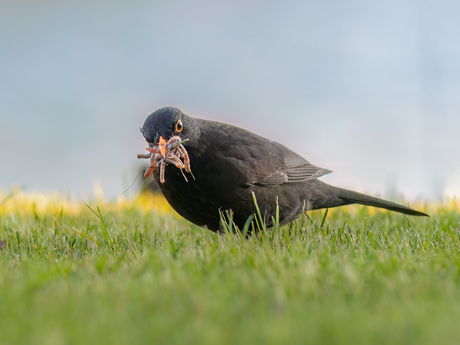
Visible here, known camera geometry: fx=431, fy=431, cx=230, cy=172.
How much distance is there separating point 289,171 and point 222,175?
85cm

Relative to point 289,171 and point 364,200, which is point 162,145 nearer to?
point 289,171

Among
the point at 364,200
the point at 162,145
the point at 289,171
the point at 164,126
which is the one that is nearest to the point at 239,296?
the point at 162,145

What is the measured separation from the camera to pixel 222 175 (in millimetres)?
3492

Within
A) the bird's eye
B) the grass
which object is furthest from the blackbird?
the grass

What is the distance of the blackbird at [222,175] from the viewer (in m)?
3.45

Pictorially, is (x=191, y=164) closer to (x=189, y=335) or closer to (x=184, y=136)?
(x=184, y=136)

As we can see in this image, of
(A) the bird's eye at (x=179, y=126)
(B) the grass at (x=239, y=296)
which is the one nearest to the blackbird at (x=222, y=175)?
(A) the bird's eye at (x=179, y=126)

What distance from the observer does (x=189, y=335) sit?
142cm

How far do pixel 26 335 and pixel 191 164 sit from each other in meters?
2.12

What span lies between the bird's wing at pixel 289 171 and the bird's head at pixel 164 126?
0.81m

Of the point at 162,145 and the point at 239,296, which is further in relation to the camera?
the point at 162,145

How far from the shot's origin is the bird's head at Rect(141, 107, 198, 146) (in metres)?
3.33

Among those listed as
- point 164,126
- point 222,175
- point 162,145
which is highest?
point 164,126

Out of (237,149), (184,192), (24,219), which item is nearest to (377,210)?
(237,149)
